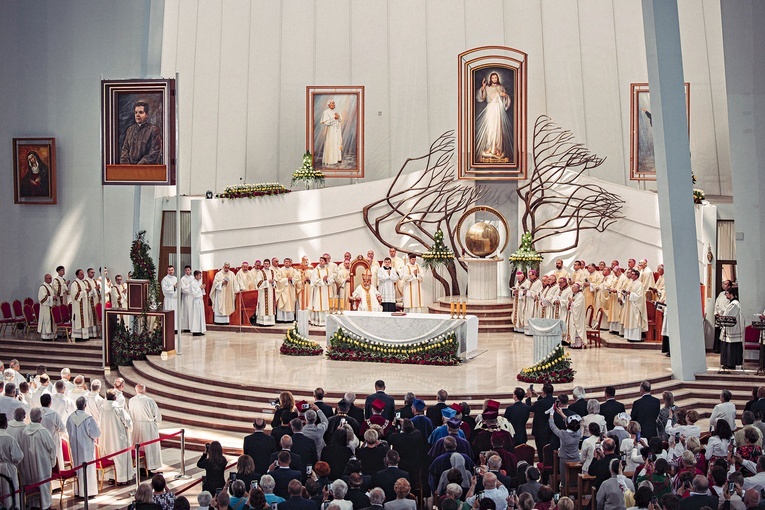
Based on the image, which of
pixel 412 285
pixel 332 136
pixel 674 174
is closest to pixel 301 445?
pixel 674 174

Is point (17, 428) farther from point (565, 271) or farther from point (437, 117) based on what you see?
point (437, 117)

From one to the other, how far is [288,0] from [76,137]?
8.06 m

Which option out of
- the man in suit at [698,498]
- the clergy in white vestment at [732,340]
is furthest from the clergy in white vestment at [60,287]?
the man in suit at [698,498]

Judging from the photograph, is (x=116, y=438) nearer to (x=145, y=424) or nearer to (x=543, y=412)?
(x=145, y=424)

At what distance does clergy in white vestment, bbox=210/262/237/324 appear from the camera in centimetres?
2055

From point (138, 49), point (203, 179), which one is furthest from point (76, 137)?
point (203, 179)

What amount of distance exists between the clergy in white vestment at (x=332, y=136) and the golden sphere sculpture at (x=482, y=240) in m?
4.90

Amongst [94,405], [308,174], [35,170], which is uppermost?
[308,174]

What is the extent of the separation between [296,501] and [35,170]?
1539 centimetres

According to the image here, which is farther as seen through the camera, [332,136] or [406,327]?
[332,136]

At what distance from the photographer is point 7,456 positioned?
10.6m

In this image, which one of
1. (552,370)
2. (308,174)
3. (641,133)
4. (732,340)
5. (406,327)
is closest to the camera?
(552,370)

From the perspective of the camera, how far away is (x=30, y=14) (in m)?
21.5

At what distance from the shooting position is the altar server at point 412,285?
21.6m
